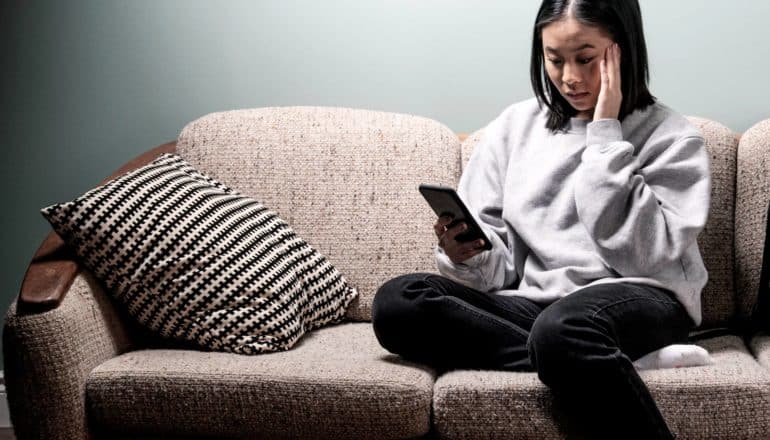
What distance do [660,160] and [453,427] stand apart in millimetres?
623

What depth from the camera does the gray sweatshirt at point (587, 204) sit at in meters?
1.59

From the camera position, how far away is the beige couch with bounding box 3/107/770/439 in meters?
1.48

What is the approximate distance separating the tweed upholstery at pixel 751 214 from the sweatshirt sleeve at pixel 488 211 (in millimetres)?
502

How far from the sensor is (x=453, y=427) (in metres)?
1.49

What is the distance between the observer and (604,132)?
165 cm

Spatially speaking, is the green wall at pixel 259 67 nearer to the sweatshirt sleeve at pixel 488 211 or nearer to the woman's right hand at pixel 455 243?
the sweatshirt sleeve at pixel 488 211

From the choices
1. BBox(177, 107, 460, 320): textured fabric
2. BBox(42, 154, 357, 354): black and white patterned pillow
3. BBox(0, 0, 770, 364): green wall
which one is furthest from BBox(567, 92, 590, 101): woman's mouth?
BBox(42, 154, 357, 354): black and white patterned pillow

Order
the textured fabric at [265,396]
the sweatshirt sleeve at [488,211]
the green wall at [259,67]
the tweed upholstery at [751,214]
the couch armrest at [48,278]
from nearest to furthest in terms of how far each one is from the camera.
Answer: the textured fabric at [265,396], the couch armrest at [48,278], the sweatshirt sleeve at [488,211], the tweed upholstery at [751,214], the green wall at [259,67]

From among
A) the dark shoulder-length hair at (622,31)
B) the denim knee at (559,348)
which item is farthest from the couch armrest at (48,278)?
the dark shoulder-length hair at (622,31)

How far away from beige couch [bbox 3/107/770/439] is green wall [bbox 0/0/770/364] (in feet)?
0.61

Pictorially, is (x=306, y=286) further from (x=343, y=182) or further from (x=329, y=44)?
(x=329, y=44)

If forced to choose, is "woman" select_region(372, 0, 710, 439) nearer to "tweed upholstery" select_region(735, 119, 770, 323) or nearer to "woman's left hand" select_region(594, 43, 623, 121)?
"woman's left hand" select_region(594, 43, 623, 121)

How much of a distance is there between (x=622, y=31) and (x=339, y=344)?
819 millimetres

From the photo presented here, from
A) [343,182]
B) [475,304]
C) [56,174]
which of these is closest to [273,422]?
[475,304]
